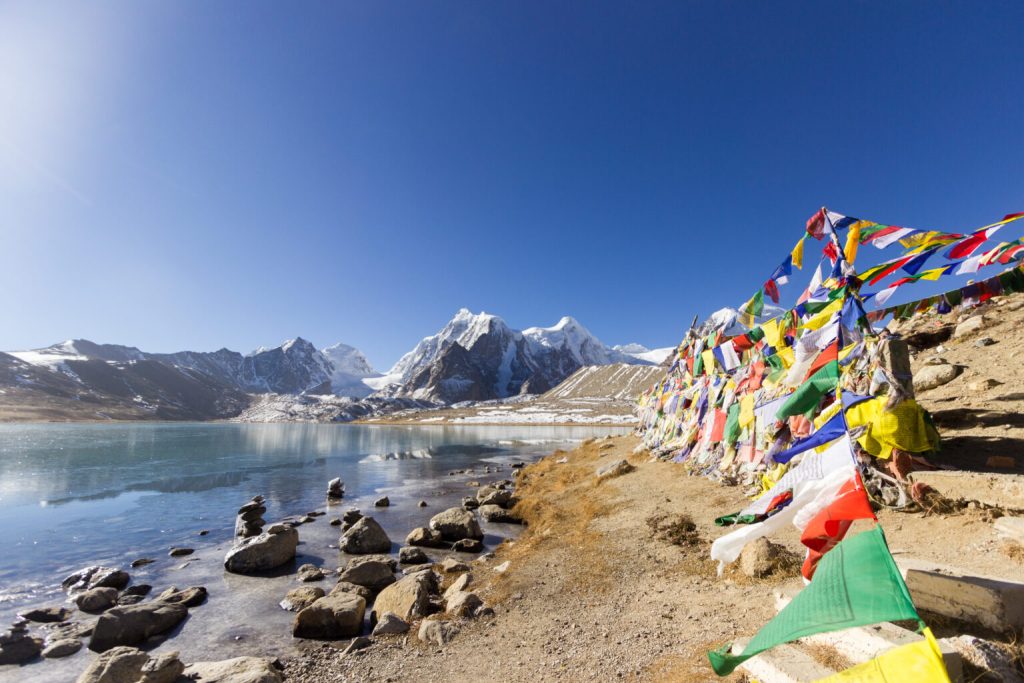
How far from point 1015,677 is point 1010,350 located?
57.9ft

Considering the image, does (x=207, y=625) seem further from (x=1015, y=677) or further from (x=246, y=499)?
(x=246, y=499)


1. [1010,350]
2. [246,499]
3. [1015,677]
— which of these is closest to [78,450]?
[246,499]

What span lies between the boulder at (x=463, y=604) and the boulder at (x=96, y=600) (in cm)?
918

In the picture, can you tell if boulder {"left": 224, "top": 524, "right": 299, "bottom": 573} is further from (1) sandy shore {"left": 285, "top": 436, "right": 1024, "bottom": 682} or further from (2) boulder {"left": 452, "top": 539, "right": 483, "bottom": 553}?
(1) sandy shore {"left": 285, "top": 436, "right": 1024, "bottom": 682}

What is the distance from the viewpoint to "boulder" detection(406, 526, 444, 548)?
15.8 meters

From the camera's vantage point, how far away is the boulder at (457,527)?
1622 cm

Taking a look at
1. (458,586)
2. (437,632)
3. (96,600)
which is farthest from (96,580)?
(437,632)

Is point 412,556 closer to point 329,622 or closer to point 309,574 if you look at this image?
point 309,574

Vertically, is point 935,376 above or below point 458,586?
above

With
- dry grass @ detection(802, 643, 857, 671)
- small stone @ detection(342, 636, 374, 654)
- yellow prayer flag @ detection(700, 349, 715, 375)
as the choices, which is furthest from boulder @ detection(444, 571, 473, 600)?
yellow prayer flag @ detection(700, 349, 715, 375)

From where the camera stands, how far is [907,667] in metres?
2.67

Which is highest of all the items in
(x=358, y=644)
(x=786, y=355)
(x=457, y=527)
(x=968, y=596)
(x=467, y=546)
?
(x=786, y=355)

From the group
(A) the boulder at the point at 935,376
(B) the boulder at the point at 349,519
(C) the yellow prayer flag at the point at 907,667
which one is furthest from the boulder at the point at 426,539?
(A) the boulder at the point at 935,376

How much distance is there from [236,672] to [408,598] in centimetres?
338
